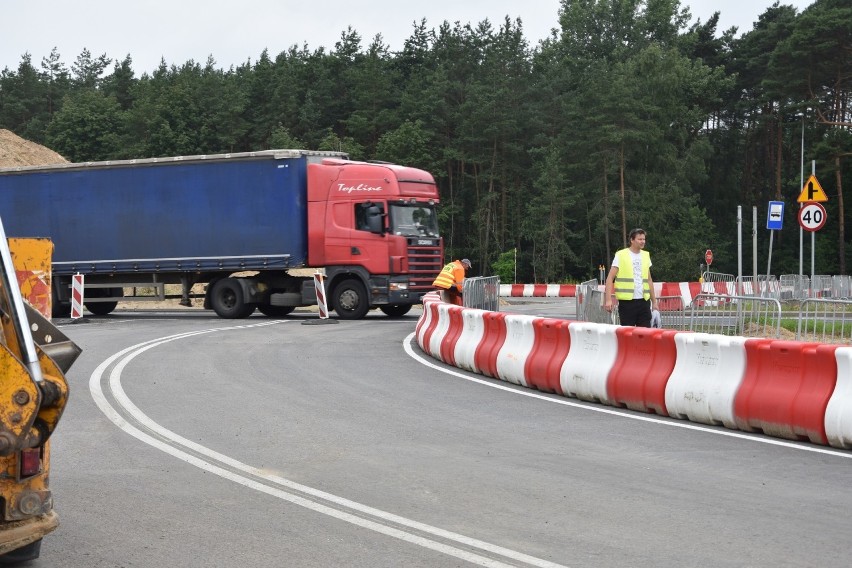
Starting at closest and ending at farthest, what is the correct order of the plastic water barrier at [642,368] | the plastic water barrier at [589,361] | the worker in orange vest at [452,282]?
the plastic water barrier at [642,368] < the plastic water barrier at [589,361] < the worker in orange vest at [452,282]

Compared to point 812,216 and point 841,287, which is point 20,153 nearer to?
point 841,287

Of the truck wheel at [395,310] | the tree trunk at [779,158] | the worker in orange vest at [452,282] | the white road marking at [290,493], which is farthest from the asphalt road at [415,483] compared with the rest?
the tree trunk at [779,158]

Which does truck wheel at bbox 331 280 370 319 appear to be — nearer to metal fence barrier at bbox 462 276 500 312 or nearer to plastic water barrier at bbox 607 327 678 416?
metal fence barrier at bbox 462 276 500 312

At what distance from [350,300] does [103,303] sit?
8376 mm

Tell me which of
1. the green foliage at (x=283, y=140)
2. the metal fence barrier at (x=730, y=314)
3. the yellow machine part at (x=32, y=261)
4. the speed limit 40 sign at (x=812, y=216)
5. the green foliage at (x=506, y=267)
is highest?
the green foliage at (x=283, y=140)

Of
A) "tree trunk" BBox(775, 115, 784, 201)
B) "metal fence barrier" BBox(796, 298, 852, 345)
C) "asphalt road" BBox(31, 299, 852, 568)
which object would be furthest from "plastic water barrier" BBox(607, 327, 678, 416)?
"tree trunk" BBox(775, 115, 784, 201)

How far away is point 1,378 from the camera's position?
514cm

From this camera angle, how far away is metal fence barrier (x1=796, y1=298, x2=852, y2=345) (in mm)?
15625

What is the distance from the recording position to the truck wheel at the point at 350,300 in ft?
92.2

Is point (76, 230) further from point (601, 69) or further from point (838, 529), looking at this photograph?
point (601, 69)

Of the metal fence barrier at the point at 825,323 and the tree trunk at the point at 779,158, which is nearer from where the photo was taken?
the metal fence barrier at the point at 825,323

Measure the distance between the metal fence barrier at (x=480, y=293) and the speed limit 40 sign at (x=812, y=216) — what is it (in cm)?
629

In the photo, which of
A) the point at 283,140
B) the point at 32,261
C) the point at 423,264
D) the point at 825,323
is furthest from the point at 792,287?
the point at 283,140

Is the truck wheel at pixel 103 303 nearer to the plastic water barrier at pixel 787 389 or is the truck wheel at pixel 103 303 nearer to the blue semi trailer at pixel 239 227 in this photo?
the blue semi trailer at pixel 239 227
